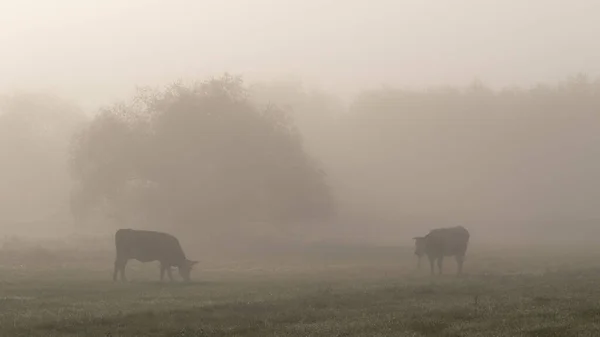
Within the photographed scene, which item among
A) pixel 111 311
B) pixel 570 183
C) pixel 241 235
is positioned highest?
pixel 570 183

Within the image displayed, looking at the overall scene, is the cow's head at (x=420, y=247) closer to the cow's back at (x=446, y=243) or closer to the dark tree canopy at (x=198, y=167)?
the cow's back at (x=446, y=243)

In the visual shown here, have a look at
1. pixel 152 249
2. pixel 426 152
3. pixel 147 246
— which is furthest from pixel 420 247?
pixel 426 152

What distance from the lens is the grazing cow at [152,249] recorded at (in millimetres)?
40969

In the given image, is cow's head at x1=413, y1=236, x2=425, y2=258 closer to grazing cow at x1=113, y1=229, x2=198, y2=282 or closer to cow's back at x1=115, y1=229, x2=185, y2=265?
grazing cow at x1=113, y1=229, x2=198, y2=282

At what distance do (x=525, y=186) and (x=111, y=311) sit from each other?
88070mm

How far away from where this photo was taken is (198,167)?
66.8 meters

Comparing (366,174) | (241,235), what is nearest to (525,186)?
(366,174)

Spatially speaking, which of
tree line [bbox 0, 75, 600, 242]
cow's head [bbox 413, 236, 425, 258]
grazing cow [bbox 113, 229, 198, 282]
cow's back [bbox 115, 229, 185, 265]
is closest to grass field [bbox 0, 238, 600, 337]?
cow's head [bbox 413, 236, 425, 258]

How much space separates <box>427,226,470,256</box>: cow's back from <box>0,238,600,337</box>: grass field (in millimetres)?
1749

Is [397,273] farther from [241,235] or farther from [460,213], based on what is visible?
[460,213]

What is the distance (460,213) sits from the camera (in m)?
99.6

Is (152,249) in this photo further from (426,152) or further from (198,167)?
(426,152)

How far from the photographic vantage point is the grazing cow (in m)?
41.0

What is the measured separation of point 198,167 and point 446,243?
30319 millimetres
